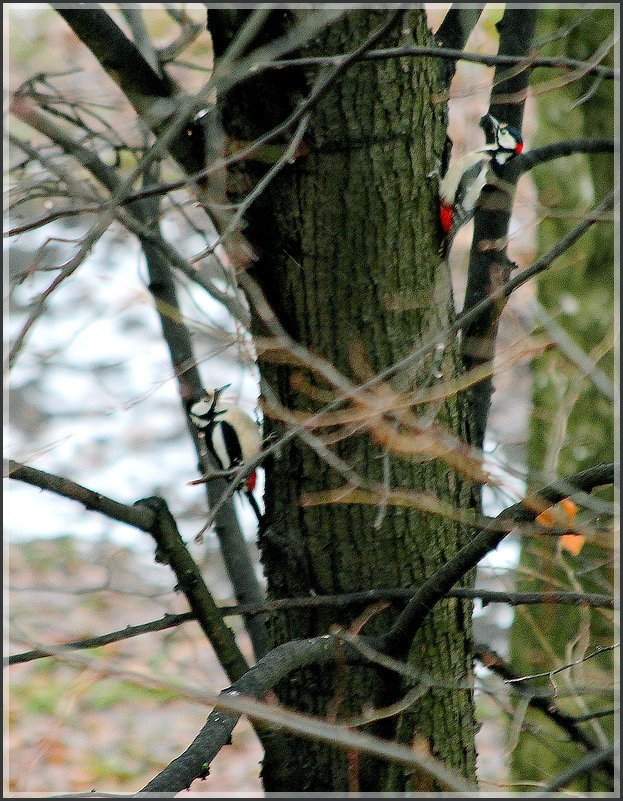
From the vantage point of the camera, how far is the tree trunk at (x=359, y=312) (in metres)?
2.25

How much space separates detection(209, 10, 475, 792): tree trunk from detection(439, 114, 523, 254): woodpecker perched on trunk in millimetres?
83

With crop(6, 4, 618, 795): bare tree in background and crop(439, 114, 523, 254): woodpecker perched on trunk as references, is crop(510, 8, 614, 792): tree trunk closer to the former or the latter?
crop(439, 114, 523, 254): woodpecker perched on trunk

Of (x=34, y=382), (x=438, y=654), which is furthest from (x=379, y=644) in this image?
(x=34, y=382)

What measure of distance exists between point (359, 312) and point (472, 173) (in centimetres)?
94

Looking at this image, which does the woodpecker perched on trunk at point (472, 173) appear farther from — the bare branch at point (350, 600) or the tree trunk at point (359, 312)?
the bare branch at point (350, 600)

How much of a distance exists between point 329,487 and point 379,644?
1.42 feet

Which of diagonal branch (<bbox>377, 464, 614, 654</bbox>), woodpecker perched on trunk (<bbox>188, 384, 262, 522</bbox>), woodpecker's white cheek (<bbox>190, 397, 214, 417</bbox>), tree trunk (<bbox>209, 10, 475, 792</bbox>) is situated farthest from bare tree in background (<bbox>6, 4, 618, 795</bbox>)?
woodpecker perched on trunk (<bbox>188, 384, 262, 522</bbox>)

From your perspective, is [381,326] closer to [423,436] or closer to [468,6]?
[423,436]

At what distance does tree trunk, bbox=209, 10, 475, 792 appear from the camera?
2254 millimetres

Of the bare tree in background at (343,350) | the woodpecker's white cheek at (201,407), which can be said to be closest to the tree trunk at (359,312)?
the bare tree in background at (343,350)

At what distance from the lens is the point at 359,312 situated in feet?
7.50

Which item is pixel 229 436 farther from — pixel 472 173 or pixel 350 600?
pixel 350 600

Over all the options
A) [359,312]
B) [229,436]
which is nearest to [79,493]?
[359,312]

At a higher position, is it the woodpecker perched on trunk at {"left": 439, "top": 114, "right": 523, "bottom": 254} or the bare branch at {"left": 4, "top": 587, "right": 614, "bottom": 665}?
the woodpecker perched on trunk at {"left": 439, "top": 114, "right": 523, "bottom": 254}
